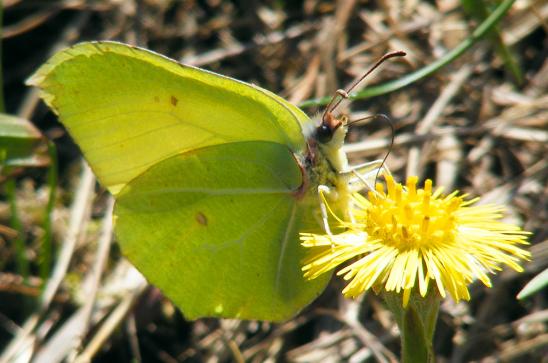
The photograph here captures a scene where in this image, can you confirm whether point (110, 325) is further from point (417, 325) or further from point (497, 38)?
point (497, 38)

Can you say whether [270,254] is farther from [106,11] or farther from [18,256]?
[106,11]

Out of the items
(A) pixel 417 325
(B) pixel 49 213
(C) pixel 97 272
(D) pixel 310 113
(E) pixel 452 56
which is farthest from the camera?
(D) pixel 310 113

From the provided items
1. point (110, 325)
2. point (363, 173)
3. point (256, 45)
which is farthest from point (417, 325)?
point (256, 45)

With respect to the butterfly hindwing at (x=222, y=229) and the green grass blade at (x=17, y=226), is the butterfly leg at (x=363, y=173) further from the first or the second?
the green grass blade at (x=17, y=226)

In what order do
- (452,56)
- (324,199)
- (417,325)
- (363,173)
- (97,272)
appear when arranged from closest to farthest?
(417,325) → (324,199) → (363,173) → (452,56) → (97,272)

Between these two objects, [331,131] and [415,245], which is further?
[331,131]

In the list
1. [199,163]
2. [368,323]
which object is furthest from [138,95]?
[368,323]
